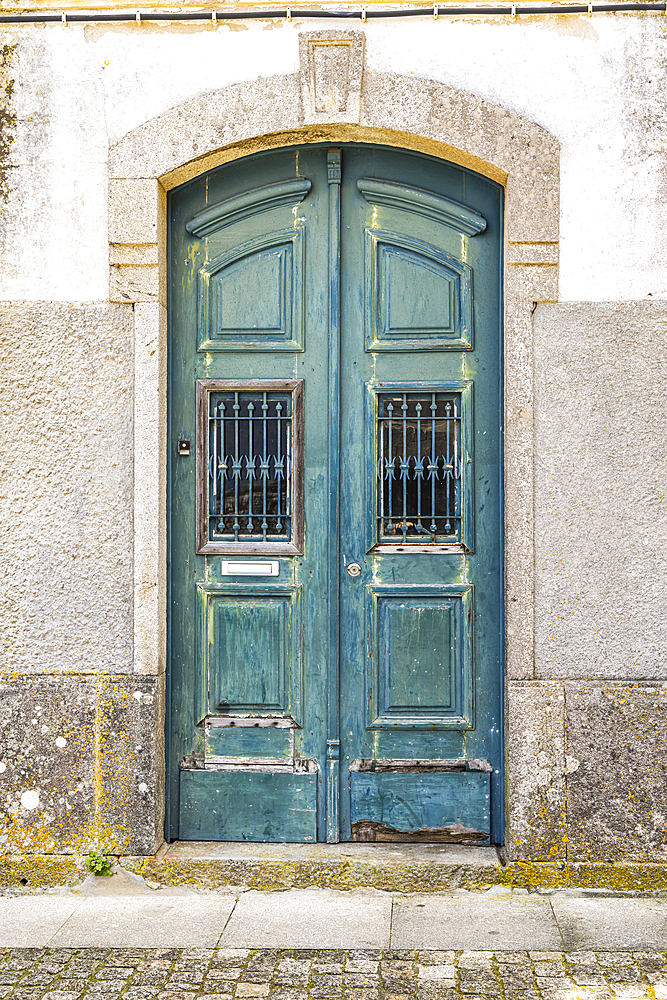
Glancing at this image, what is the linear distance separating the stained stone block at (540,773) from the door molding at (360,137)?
16cm

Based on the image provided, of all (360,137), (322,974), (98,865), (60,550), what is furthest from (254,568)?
(360,137)

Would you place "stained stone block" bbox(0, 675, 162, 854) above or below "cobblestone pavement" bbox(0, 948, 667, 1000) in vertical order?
above

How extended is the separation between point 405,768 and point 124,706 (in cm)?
129

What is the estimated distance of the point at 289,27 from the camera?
3.78 meters

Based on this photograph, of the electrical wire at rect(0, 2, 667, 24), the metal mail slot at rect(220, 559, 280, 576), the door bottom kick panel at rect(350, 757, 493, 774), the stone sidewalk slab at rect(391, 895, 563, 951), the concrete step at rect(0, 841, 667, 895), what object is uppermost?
the electrical wire at rect(0, 2, 667, 24)

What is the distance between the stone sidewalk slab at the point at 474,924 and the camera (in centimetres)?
322

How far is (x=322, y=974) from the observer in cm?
302

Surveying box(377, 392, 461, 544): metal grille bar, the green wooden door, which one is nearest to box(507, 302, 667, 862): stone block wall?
the green wooden door

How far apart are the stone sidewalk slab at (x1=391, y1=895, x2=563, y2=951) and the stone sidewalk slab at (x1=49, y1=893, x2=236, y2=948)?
0.72 metres

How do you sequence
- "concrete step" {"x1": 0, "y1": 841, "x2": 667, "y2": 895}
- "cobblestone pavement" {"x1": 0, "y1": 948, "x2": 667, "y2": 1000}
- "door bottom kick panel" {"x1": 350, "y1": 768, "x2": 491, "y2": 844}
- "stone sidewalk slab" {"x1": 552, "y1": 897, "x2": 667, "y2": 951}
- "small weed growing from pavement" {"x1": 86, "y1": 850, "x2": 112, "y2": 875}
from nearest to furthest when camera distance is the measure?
"cobblestone pavement" {"x1": 0, "y1": 948, "x2": 667, "y2": 1000} < "stone sidewalk slab" {"x1": 552, "y1": 897, "x2": 667, "y2": 951} < "concrete step" {"x1": 0, "y1": 841, "x2": 667, "y2": 895} < "small weed growing from pavement" {"x1": 86, "y1": 850, "x2": 112, "y2": 875} < "door bottom kick panel" {"x1": 350, "y1": 768, "x2": 491, "y2": 844}

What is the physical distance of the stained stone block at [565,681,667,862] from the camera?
367 centimetres

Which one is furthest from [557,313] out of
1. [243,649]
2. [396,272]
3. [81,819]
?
[81,819]

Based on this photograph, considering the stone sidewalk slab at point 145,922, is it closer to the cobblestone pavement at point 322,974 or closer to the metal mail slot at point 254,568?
the cobblestone pavement at point 322,974

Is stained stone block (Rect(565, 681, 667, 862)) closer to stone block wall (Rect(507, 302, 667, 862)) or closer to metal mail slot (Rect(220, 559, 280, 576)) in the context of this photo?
stone block wall (Rect(507, 302, 667, 862))
